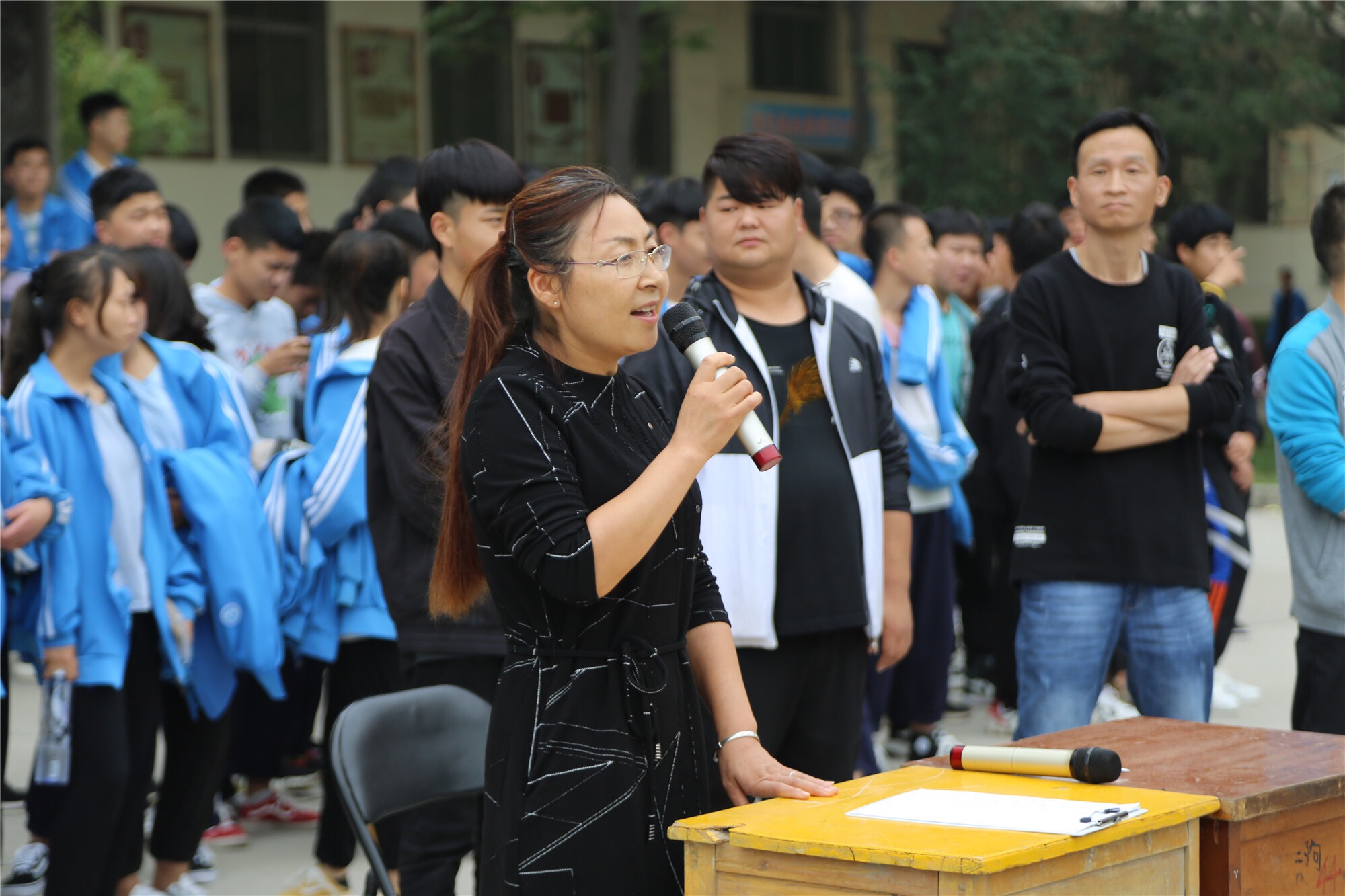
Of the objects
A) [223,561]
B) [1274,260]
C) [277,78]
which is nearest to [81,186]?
[223,561]

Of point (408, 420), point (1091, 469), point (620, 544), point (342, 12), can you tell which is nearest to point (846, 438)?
point (1091, 469)

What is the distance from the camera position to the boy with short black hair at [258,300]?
5.33 m

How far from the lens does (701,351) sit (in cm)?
225

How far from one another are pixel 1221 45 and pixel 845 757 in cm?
1642

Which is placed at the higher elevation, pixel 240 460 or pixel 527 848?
pixel 240 460

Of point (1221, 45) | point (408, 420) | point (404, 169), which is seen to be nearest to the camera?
point (408, 420)

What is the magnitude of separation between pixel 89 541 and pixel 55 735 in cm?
49

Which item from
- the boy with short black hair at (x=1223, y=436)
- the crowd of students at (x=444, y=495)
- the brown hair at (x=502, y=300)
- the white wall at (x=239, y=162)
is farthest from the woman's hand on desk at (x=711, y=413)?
the white wall at (x=239, y=162)

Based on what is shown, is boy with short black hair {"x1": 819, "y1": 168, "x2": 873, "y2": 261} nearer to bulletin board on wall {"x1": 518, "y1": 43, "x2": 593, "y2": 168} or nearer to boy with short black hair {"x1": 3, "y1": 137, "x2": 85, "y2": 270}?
boy with short black hair {"x1": 3, "y1": 137, "x2": 85, "y2": 270}

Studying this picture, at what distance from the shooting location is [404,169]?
6477 mm

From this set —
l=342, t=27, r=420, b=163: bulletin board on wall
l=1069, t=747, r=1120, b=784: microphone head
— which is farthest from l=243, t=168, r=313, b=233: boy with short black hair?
l=342, t=27, r=420, b=163: bulletin board on wall

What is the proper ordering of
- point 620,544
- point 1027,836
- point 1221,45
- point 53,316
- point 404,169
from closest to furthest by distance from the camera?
point 1027,836 < point 620,544 < point 53,316 < point 404,169 < point 1221,45

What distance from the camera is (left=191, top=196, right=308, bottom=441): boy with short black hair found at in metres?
5.33

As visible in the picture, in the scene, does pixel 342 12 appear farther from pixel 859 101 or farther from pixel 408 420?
pixel 408 420
